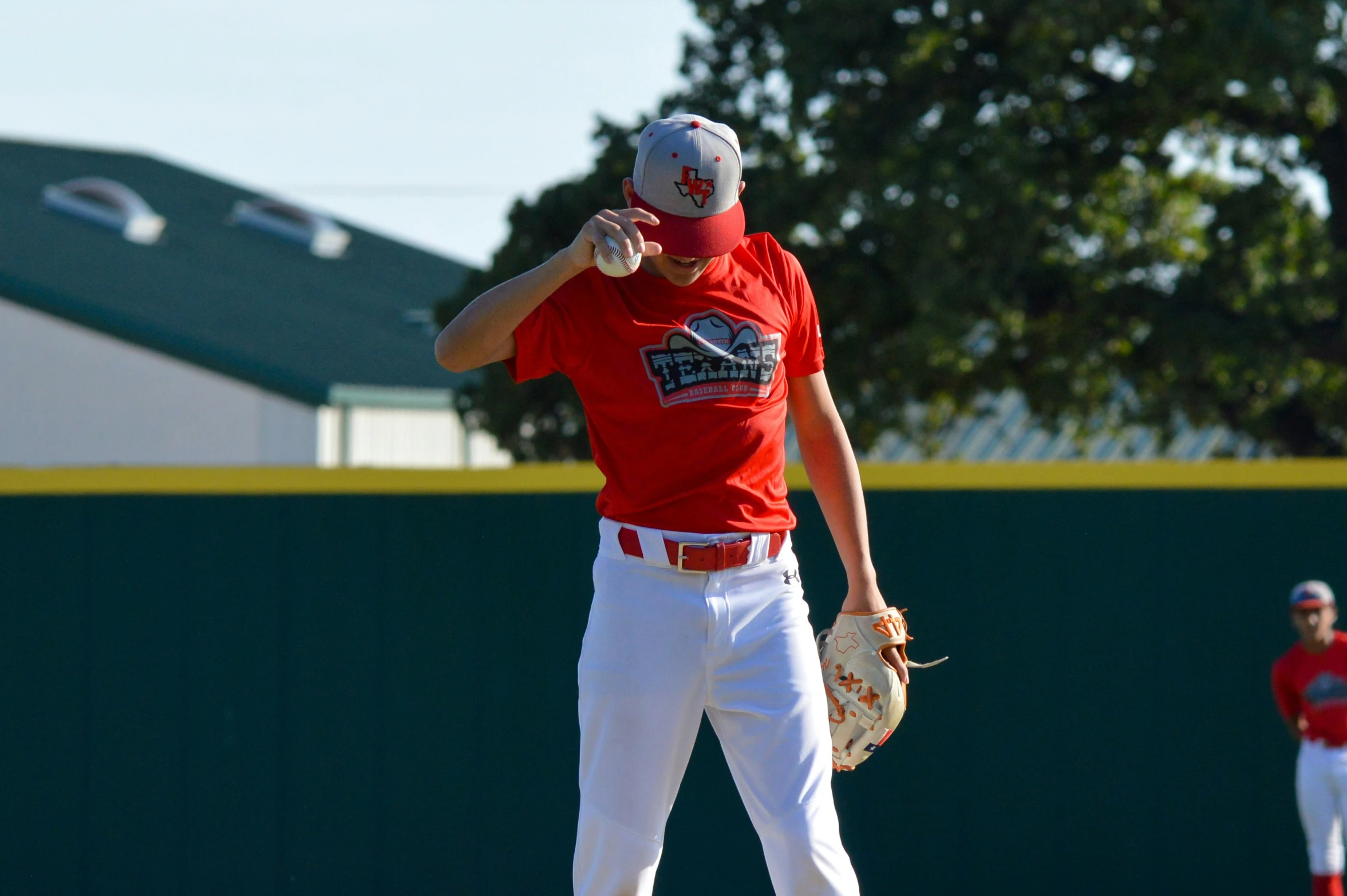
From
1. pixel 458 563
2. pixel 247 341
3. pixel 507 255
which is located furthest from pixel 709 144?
pixel 247 341

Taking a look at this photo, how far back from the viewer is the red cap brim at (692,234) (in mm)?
3238

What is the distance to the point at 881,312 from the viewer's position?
1602cm

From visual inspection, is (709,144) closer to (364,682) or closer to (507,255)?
(364,682)

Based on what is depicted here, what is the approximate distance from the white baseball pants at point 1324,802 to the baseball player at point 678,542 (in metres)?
3.75

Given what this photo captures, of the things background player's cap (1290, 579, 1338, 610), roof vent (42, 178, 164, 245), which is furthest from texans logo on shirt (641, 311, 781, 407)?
roof vent (42, 178, 164, 245)

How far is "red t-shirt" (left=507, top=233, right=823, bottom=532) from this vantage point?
3277 millimetres

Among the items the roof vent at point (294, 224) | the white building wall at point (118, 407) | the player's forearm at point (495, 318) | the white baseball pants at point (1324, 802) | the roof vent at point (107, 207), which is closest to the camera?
the player's forearm at point (495, 318)

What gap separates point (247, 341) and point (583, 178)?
510cm

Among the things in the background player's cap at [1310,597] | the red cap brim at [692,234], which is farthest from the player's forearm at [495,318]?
the background player's cap at [1310,597]

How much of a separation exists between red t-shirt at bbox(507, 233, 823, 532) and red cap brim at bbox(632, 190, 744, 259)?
13cm

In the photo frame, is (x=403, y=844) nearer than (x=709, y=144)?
No

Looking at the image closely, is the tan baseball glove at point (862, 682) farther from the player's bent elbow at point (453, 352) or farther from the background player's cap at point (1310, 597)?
the background player's cap at point (1310, 597)

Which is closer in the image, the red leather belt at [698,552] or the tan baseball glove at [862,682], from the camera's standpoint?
the red leather belt at [698,552]

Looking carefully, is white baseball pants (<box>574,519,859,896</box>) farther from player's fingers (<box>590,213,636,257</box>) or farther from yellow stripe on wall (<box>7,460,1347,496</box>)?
yellow stripe on wall (<box>7,460,1347,496</box>)
